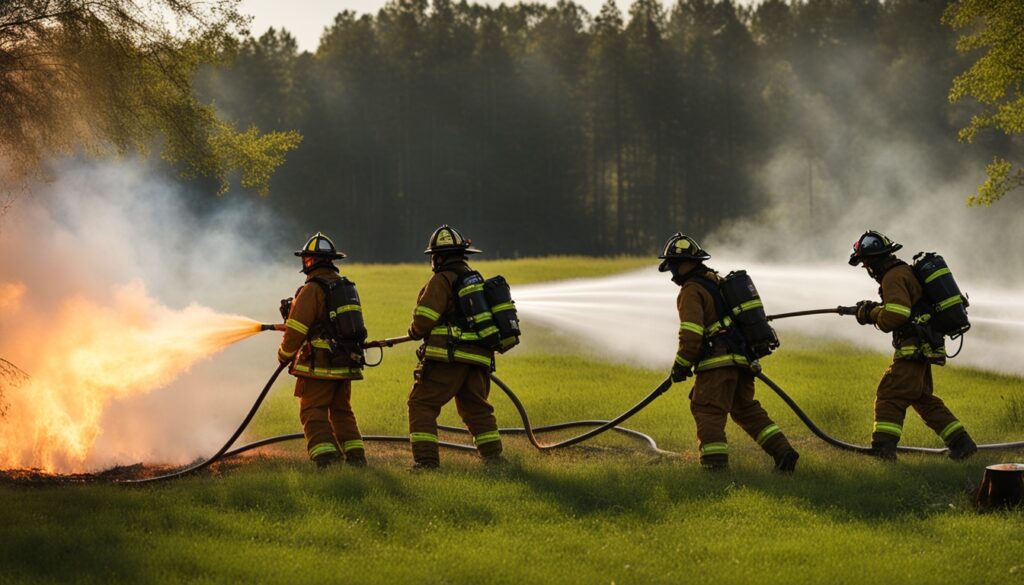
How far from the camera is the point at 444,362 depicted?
1114cm

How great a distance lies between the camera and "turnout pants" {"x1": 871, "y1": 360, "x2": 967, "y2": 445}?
11.2 m

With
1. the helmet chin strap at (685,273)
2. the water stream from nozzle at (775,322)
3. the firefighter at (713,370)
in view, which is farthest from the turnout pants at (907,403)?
the water stream from nozzle at (775,322)

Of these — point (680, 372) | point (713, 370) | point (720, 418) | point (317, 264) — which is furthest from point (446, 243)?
point (720, 418)

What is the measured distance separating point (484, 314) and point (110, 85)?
5.98 m

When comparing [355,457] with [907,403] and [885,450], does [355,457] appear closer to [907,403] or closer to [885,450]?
[885,450]

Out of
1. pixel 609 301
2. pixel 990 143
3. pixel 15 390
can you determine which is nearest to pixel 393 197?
pixel 990 143

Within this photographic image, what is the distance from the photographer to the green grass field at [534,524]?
761cm

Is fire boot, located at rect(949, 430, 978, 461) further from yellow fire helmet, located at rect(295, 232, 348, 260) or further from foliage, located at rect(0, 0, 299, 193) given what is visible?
foliage, located at rect(0, 0, 299, 193)

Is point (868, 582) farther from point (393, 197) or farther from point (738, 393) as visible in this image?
point (393, 197)

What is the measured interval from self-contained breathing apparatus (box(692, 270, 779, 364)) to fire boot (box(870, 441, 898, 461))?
62.1 inches

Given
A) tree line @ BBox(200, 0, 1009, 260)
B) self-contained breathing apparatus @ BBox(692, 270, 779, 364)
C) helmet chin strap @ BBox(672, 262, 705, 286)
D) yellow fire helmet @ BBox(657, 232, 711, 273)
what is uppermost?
tree line @ BBox(200, 0, 1009, 260)

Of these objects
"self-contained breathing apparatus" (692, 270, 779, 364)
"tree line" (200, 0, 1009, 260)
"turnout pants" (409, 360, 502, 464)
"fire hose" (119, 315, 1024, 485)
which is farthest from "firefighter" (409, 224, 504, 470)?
"tree line" (200, 0, 1009, 260)

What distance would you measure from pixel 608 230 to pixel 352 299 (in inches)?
2140

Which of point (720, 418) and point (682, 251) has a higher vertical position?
point (682, 251)
